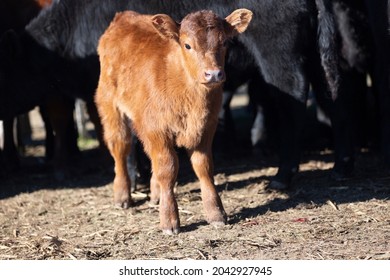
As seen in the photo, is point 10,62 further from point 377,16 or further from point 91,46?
point 377,16

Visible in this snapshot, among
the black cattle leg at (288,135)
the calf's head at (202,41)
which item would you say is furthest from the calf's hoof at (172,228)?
the black cattle leg at (288,135)

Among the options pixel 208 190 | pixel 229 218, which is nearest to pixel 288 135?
pixel 229 218

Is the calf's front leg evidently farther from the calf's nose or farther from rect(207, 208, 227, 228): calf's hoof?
the calf's nose

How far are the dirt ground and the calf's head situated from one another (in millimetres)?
1195

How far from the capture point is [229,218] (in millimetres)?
6090

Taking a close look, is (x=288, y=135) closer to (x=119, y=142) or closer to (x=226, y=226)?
(x=226, y=226)

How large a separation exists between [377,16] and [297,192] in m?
1.81

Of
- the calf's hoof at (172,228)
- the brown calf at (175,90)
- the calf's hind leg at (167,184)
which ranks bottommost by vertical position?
the calf's hoof at (172,228)

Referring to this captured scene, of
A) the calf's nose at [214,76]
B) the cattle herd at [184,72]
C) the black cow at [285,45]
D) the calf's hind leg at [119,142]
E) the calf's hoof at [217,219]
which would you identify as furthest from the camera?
the black cow at [285,45]

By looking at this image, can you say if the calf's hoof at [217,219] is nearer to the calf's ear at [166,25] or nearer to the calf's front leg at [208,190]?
the calf's front leg at [208,190]

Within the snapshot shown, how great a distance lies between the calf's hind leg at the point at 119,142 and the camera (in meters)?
6.58

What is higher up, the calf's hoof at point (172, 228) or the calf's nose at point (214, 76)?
the calf's nose at point (214, 76)

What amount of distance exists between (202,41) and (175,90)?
1.67 feet

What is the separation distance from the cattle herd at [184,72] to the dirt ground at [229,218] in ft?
0.70
